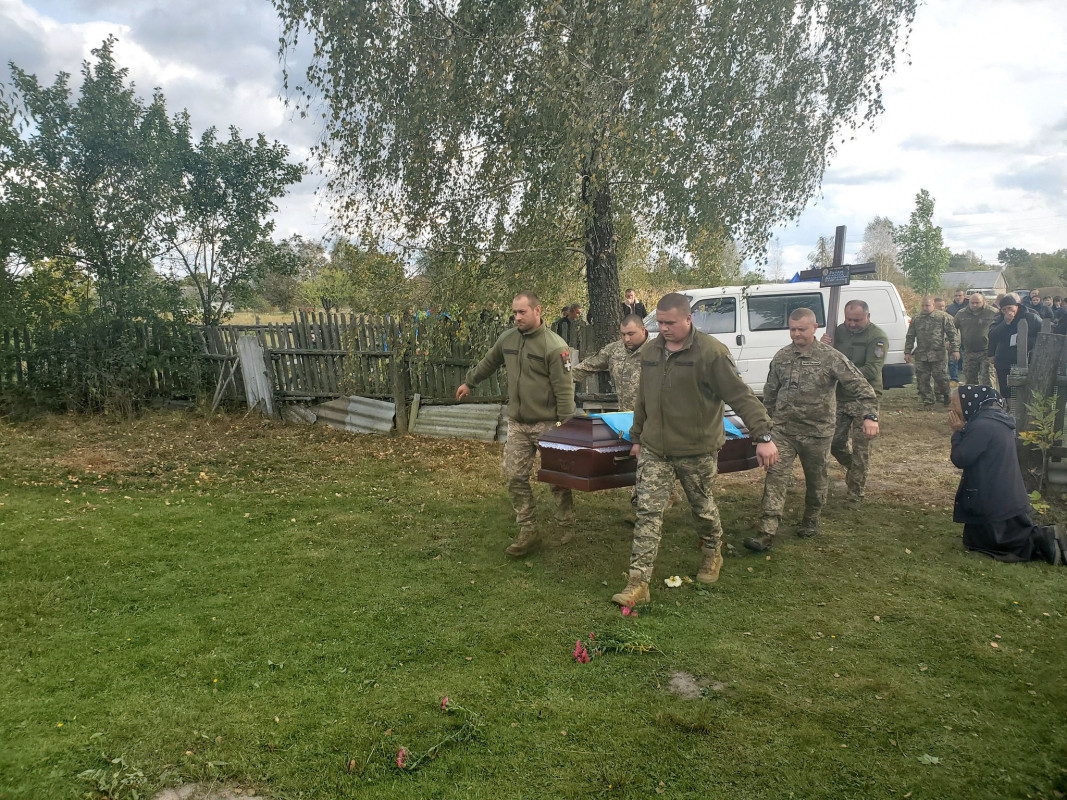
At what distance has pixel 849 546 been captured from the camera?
548cm

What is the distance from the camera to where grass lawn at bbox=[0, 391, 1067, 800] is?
283cm

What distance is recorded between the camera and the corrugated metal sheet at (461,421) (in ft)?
31.7

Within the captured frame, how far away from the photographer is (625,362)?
19.6 ft

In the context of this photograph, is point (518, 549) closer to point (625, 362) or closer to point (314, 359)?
point (625, 362)

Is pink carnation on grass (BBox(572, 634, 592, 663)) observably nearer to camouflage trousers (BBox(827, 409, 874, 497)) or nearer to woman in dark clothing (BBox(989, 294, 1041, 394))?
camouflage trousers (BBox(827, 409, 874, 497))

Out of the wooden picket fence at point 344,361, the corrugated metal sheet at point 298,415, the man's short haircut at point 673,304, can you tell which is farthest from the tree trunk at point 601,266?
the corrugated metal sheet at point 298,415

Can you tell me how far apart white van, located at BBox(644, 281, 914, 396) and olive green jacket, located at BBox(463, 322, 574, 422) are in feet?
20.5

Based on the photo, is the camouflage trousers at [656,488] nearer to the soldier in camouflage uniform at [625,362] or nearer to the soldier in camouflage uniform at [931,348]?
the soldier in camouflage uniform at [625,362]

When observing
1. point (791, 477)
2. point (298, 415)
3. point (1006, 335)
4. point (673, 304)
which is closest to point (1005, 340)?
point (1006, 335)

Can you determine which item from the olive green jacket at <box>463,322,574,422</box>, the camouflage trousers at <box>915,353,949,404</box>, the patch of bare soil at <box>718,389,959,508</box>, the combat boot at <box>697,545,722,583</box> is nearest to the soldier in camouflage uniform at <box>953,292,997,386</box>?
the camouflage trousers at <box>915,353,949,404</box>

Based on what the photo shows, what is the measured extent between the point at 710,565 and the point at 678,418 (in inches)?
A: 44.2

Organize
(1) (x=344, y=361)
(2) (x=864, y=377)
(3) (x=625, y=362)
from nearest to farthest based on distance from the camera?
(3) (x=625, y=362) < (2) (x=864, y=377) < (1) (x=344, y=361)

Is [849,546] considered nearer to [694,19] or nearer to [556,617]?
[556,617]

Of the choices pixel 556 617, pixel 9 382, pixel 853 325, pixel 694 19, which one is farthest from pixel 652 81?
pixel 9 382
